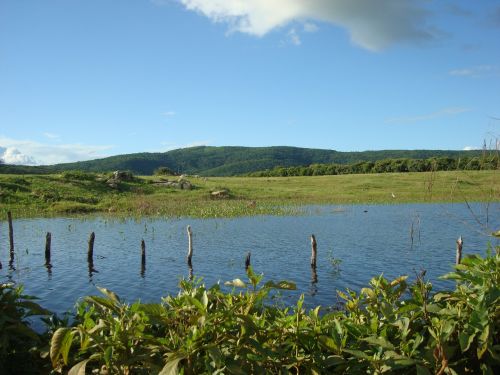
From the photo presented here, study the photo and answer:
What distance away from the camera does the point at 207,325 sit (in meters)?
3.96

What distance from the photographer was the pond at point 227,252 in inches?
893

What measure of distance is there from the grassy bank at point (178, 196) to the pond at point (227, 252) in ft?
19.6

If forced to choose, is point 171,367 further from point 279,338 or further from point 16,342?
point 16,342

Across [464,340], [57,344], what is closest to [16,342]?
[57,344]

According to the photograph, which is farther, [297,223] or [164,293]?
[297,223]

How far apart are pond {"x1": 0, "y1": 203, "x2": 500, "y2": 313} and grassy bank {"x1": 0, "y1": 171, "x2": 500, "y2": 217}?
598 cm

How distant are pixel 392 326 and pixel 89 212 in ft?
178

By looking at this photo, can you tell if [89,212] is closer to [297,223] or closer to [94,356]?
[297,223]

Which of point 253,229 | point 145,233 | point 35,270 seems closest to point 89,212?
point 145,233

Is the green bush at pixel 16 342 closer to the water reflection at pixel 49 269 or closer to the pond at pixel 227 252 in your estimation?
the pond at pixel 227 252

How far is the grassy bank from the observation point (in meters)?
54.6

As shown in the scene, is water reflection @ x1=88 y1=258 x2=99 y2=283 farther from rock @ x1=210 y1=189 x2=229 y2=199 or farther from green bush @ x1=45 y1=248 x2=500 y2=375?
rock @ x1=210 y1=189 x2=229 y2=199

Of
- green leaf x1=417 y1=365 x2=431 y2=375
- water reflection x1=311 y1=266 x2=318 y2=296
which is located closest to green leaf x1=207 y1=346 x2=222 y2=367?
green leaf x1=417 y1=365 x2=431 y2=375

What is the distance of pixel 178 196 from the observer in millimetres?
69062
